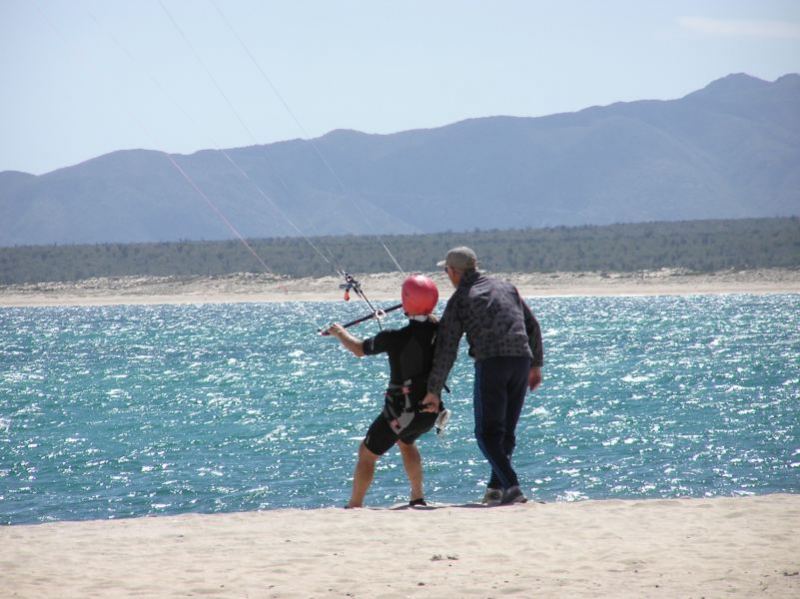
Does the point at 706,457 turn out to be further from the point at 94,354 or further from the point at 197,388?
the point at 94,354

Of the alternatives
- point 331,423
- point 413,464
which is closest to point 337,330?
point 413,464

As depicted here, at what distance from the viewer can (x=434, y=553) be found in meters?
7.08

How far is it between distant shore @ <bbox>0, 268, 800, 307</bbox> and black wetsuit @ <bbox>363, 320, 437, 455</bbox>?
4924 cm

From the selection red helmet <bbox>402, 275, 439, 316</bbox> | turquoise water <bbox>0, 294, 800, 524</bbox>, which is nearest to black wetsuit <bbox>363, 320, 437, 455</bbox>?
red helmet <bbox>402, 275, 439, 316</bbox>

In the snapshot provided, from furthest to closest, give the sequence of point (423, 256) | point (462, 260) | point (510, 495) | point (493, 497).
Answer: point (423, 256)
point (493, 497)
point (510, 495)
point (462, 260)

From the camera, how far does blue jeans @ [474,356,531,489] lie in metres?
8.32

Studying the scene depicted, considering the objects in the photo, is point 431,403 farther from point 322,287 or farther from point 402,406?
point 322,287

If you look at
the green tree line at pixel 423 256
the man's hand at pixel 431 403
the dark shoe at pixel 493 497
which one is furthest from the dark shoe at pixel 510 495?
the green tree line at pixel 423 256

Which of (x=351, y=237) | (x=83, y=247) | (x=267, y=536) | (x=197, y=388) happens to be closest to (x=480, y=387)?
(x=267, y=536)

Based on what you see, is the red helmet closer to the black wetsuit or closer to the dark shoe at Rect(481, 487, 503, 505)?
the black wetsuit

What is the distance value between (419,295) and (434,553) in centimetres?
181

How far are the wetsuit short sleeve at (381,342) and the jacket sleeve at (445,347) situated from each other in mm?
287

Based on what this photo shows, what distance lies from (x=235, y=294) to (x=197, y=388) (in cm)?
4317

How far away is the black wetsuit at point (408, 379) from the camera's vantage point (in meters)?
8.20
